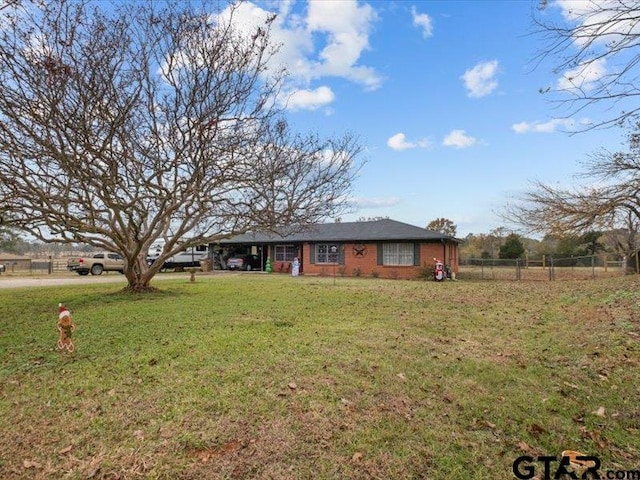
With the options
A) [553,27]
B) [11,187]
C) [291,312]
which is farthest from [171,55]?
[553,27]

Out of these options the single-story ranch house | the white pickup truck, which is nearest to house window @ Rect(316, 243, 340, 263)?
the single-story ranch house

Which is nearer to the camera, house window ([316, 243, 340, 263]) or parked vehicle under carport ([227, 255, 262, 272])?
house window ([316, 243, 340, 263])

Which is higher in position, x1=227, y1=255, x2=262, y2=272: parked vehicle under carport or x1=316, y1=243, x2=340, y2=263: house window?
x1=316, y1=243, x2=340, y2=263: house window

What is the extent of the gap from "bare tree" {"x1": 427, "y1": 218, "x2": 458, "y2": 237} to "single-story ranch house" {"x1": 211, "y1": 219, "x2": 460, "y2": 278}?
22.8 metres

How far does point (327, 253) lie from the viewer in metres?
25.4

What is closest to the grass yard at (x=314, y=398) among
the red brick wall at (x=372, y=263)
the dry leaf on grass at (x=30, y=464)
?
the dry leaf on grass at (x=30, y=464)

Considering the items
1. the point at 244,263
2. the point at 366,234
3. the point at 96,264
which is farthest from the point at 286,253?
the point at 96,264

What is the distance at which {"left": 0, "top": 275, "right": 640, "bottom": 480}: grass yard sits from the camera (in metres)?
2.89

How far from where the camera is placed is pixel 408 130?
15109mm

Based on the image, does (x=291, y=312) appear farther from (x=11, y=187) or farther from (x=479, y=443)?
(x=11, y=187)

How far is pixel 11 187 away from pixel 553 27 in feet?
36.2

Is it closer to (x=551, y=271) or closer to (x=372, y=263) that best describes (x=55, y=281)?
(x=372, y=263)

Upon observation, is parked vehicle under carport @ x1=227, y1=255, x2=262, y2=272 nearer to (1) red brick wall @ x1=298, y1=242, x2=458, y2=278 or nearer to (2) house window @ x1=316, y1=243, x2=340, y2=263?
(1) red brick wall @ x1=298, y1=242, x2=458, y2=278

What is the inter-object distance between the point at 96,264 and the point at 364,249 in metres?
17.4
